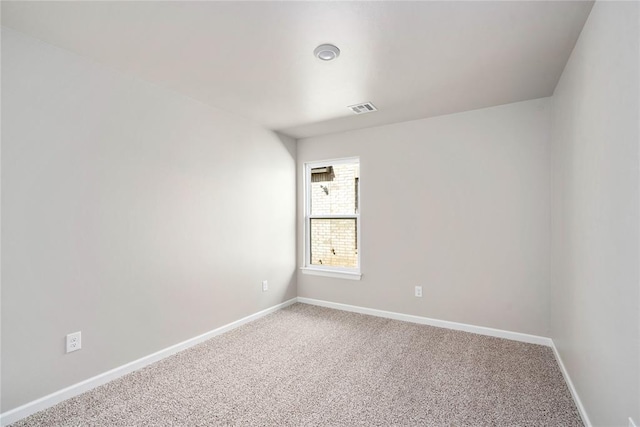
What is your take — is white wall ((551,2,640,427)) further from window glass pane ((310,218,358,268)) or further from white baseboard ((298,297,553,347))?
window glass pane ((310,218,358,268))

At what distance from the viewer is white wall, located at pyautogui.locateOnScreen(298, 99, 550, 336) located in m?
3.09

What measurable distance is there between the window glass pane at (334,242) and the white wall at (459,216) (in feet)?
0.74

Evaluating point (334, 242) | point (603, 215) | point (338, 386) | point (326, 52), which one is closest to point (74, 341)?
point (338, 386)

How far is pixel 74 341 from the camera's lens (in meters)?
2.21

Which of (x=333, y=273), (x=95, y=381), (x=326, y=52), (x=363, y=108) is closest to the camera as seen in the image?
(x=326, y=52)

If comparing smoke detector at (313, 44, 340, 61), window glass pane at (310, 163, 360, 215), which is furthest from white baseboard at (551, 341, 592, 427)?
smoke detector at (313, 44, 340, 61)

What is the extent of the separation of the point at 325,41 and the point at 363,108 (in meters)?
1.32

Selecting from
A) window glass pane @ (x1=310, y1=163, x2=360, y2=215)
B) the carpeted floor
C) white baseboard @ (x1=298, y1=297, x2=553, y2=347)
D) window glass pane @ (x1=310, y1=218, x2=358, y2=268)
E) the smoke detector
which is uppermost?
Answer: the smoke detector

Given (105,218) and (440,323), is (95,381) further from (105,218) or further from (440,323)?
(440,323)

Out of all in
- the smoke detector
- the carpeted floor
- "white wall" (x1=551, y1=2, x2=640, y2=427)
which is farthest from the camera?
the smoke detector

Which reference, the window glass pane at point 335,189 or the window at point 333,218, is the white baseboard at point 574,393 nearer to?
the window at point 333,218

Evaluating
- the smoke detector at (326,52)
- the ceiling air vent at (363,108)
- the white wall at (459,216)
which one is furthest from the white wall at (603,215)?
the ceiling air vent at (363,108)

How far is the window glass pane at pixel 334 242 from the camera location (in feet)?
13.9

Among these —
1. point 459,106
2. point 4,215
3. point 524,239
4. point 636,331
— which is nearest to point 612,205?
point 636,331
